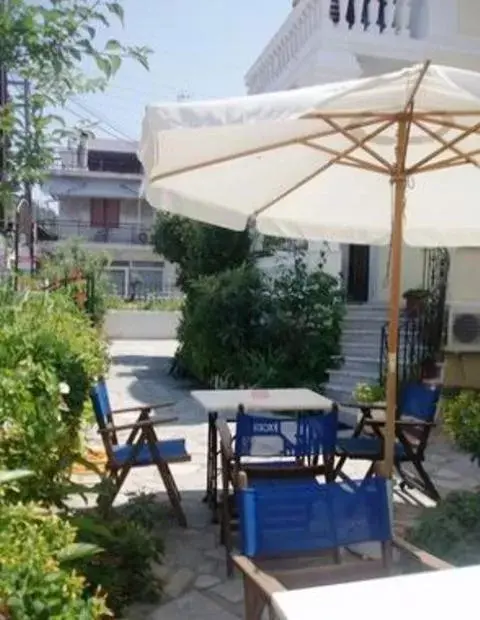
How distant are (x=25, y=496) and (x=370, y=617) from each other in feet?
7.33

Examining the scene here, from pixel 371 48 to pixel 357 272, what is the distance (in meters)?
4.54

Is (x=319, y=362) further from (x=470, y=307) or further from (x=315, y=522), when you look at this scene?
(x=315, y=522)

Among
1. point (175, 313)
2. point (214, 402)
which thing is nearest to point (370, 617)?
point (214, 402)

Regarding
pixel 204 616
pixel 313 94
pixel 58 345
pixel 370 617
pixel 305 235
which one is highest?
pixel 313 94

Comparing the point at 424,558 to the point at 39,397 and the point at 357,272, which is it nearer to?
the point at 39,397

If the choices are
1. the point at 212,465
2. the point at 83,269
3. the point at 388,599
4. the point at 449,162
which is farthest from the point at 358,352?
the point at 83,269

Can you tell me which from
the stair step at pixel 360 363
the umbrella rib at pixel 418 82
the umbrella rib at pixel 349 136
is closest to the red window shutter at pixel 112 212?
the stair step at pixel 360 363

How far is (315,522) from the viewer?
2.94 metres

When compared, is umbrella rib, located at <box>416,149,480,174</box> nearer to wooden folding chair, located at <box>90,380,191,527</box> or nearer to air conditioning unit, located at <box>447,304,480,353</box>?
wooden folding chair, located at <box>90,380,191,527</box>

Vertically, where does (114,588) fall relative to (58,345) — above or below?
below

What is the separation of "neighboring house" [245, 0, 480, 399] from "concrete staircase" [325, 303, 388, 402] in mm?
15

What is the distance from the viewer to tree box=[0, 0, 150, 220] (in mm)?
3170

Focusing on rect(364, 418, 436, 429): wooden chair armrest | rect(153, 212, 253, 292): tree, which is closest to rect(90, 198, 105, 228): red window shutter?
rect(153, 212, 253, 292): tree

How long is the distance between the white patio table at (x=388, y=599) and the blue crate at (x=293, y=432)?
2272 millimetres
